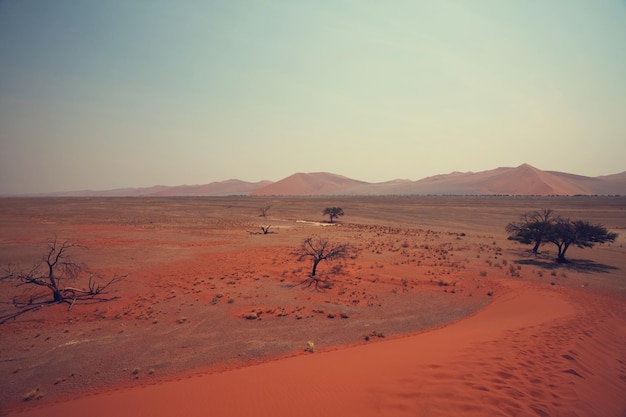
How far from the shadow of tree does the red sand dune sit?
13.2 meters

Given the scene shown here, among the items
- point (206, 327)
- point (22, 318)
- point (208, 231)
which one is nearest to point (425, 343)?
point (206, 327)

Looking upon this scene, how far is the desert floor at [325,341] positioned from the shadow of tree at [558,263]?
1.03 ft

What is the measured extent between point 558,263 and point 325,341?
2137 centimetres

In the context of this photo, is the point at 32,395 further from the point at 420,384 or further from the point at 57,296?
the point at 420,384

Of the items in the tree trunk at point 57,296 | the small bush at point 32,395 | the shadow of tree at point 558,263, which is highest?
the tree trunk at point 57,296

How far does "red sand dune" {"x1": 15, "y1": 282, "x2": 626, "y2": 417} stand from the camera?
527cm

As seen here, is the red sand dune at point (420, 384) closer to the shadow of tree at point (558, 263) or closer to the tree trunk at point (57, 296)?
the tree trunk at point (57, 296)

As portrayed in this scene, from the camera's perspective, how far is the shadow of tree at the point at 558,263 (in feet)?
62.8

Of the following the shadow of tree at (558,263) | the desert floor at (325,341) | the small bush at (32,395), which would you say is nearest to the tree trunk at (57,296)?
the desert floor at (325,341)

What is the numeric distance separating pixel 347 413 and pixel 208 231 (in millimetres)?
32034

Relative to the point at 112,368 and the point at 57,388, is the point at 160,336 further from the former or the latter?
the point at 57,388

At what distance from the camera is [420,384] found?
19.3 ft

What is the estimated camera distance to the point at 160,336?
9.76m

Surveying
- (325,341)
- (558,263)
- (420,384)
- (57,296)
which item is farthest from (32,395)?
(558,263)
